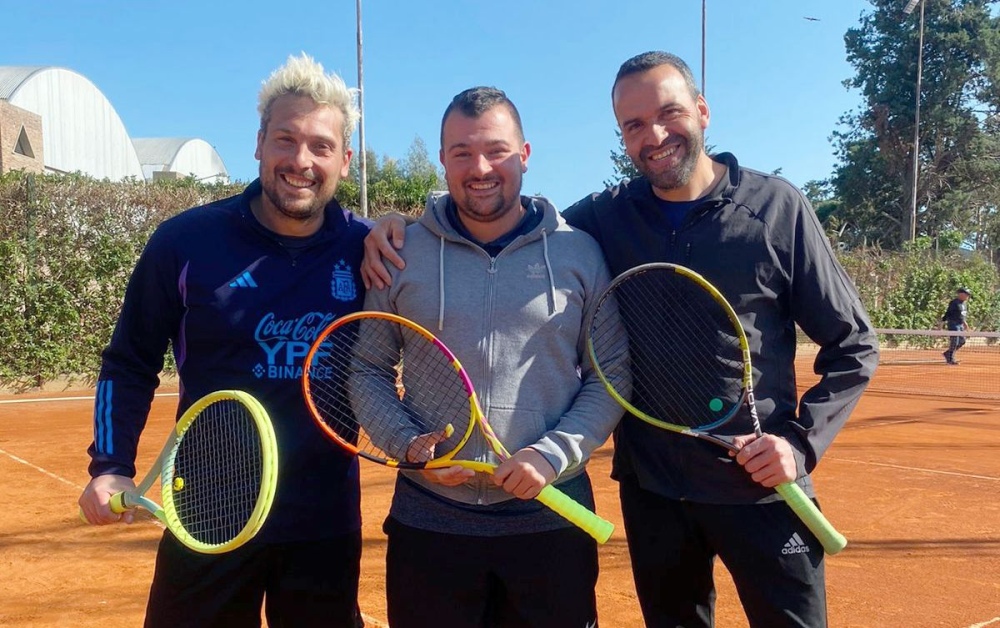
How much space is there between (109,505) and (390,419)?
2.53 feet

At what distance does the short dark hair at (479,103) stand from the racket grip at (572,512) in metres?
1.02

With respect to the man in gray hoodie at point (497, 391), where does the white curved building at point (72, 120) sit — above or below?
above

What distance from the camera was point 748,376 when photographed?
8.11 ft

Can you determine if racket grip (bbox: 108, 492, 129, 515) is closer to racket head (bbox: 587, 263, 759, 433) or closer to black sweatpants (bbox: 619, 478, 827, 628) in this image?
racket head (bbox: 587, 263, 759, 433)

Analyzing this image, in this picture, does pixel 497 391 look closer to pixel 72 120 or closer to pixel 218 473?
pixel 218 473

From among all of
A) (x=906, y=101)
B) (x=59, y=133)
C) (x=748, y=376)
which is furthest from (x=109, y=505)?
(x=906, y=101)

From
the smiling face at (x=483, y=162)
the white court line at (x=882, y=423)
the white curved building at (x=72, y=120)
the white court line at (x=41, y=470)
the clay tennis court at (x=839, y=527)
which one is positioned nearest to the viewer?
the smiling face at (x=483, y=162)

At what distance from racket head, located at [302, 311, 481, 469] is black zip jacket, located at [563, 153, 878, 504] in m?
0.62

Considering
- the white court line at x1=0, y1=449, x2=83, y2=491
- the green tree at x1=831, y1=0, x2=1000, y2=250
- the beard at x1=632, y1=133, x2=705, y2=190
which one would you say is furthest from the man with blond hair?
the green tree at x1=831, y1=0, x2=1000, y2=250

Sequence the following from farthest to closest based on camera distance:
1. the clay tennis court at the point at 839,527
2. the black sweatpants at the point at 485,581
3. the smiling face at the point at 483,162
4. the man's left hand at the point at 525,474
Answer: the clay tennis court at the point at 839,527 < the smiling face at the point at 483,162 < the black sweatpants at the point at 485,581 < the man's left hand at the point at 525,474

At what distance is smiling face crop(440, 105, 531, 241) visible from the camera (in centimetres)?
244

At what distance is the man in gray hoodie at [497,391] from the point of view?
2344mm

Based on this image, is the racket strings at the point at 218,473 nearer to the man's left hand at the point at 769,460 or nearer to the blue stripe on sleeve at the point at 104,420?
the blue stripe on sleeve at the point at 104,420

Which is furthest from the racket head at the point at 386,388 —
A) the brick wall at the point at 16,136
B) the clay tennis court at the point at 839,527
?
the brick wall at the point at 16,136
